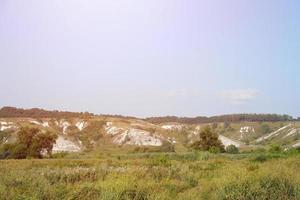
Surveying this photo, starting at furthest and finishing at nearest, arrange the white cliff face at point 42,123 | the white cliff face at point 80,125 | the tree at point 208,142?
1. the white cliff face at point 80,125
2. the white cliff face at point 42,123
3. the tree at point 208,142

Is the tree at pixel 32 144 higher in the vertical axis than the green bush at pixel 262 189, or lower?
lower

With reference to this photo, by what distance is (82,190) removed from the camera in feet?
36.6

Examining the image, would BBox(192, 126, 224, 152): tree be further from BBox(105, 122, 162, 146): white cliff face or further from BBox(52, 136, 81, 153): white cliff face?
BBox(52, 136, 81, 153): white cliff face

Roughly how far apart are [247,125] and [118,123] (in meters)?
59.6

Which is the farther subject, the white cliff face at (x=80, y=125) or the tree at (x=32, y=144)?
the white cliff face at (x=80, y=125)

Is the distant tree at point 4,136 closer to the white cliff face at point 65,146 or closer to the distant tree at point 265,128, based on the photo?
the white cliff face at point 65,146

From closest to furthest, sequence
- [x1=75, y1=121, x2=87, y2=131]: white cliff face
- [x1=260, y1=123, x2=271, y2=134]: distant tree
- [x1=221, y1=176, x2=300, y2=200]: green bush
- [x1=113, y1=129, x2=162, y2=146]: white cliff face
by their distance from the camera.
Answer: [x1=221, y1=176, x2=300, y2=200]: green bush
[x1=113, y1=129, x2=162, y2=146]: white cliff face
[x1=75, y1=121, x2=87, y2=131]: white cliff face
[x1=260, y1=123, x2=271, y2=134]: distant tree

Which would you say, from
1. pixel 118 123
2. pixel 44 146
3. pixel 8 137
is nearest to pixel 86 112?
pixel 118 123

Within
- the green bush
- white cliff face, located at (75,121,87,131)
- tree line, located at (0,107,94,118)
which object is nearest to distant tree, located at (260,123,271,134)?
tree line, located at (0,107,94,118)

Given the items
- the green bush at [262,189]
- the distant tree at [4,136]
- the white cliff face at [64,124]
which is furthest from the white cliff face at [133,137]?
the green bush at [262,189]

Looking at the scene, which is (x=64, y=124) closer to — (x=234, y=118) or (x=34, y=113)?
(x=34, y=113)

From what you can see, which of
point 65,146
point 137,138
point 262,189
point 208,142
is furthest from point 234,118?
point 262,189

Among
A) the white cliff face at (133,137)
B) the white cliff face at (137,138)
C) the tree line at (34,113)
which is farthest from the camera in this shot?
the tree line at (34,113)

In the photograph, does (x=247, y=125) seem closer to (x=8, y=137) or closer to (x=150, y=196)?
(x=8, y=137)
